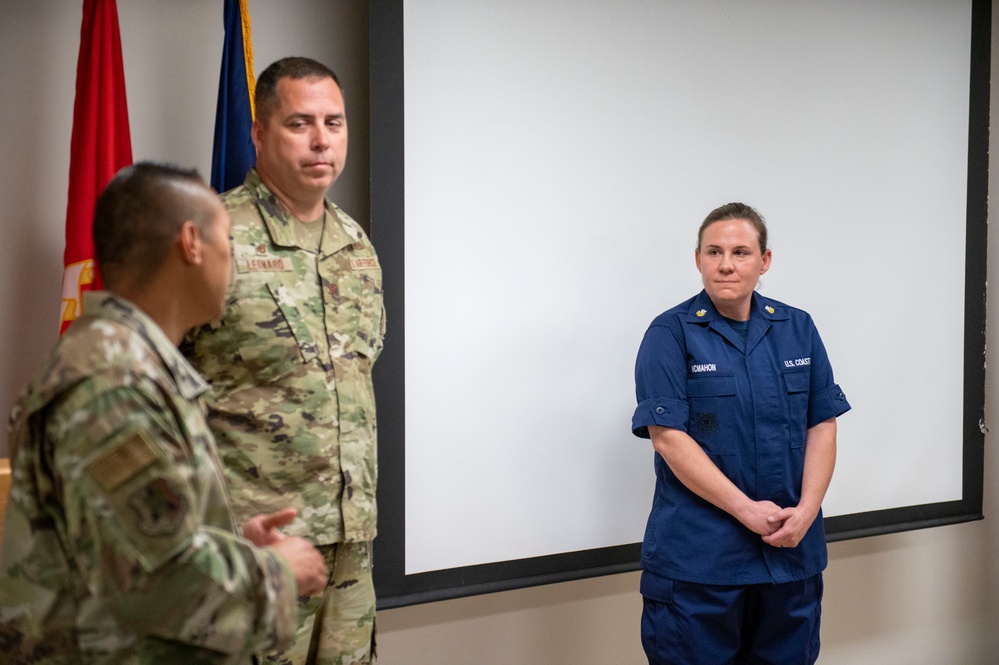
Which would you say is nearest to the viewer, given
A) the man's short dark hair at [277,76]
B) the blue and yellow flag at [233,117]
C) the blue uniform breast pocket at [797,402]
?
the man's short dark hair at [277,76]

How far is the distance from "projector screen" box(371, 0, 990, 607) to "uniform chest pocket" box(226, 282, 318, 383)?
1.97 feet

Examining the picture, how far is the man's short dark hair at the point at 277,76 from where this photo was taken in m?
1.74

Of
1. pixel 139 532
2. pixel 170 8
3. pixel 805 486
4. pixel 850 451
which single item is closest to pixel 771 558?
pixel 805 486

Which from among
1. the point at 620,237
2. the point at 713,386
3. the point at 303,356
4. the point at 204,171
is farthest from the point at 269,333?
the point at 620,237

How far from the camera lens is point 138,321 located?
105cm

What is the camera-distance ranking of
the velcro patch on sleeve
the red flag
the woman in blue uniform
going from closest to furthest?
the velcro patch on sleeve < the red flag < the woman in blue uniform

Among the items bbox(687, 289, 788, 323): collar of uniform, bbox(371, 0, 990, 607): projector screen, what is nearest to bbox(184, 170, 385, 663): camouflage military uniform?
bbox(371, 0, 990, 607): projector screen

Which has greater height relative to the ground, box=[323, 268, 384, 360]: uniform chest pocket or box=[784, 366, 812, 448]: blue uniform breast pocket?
box=[323, 268, 384, 360]: uniform chest pocket

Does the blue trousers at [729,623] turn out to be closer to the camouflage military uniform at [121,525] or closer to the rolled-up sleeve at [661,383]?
the rolled-up sleeve at [661,383]

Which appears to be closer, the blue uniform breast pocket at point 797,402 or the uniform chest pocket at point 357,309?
the uniform chest pocket at point 357,309

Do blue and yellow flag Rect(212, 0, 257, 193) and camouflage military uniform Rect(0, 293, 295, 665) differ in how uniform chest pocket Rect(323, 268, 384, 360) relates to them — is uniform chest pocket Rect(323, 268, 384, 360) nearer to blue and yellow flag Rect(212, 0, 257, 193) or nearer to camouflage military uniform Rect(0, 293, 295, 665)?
blue and yellow flag Rect(212, 0, 257, 193)

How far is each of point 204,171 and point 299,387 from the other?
2.94 feet

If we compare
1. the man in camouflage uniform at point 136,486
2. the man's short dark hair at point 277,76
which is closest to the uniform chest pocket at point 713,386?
the man's short dark hair at point 277,76

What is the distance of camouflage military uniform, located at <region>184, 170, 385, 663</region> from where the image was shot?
163 centimetres
